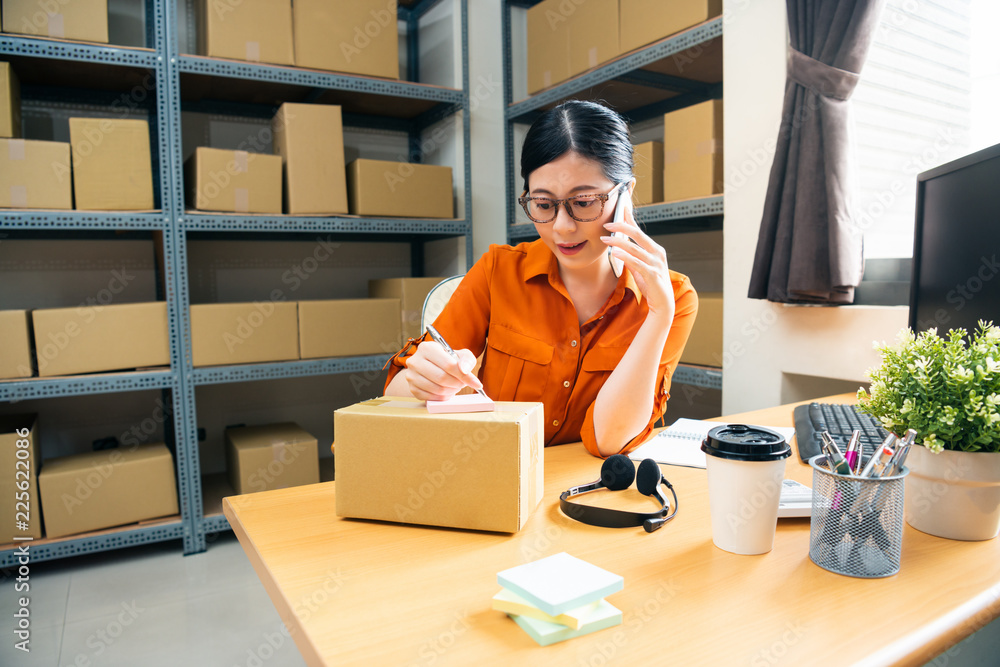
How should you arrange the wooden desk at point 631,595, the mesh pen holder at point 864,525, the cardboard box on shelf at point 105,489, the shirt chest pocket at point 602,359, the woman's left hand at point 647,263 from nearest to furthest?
the wooden desk at point 631,595 < the mesh pen holder at point 864,525 < the woman's left hand at point 647,263 < the shirt chest pocket at point 602,359 < the cardboard box on shelf at point 105,489

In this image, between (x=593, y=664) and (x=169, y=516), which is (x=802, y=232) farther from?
(x=169, y=516)

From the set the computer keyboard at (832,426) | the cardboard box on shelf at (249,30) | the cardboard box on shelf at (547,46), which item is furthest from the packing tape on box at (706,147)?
the cardboard box on shelf at (249,30)

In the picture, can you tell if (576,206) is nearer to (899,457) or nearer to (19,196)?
(899,457)

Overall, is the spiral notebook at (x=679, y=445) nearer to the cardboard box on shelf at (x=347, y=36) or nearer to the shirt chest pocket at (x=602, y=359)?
the shirt chest pocket at (x=602, y=359)

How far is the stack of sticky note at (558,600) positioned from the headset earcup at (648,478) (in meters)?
0.28

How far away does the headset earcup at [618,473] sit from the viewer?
867mm

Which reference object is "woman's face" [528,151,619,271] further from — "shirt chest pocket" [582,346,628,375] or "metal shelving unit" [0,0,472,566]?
"metal shelving unit" [0,0,472,566]

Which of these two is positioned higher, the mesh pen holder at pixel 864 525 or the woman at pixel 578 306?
the woman at pixel 578 306

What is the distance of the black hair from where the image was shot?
3.92 ft

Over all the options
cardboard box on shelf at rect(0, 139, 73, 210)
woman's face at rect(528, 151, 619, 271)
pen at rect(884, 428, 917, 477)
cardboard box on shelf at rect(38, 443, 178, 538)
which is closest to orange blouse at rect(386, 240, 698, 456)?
woman's face at rect(528, 151, 619, 271)

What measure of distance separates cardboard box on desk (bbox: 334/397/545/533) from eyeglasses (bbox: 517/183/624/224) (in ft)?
1.65

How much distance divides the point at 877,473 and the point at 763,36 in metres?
1.64

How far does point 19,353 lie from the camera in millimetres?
2049

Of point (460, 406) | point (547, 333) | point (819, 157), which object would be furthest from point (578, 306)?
point (819, 157)
